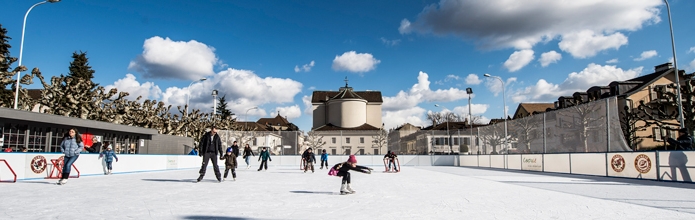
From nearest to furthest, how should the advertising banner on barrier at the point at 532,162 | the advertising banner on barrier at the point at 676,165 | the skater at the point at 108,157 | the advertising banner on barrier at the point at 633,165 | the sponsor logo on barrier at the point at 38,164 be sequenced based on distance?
1. the advertising banner on barrier at the point at 676,165
2. the sponsor logo on barrier at the point at 38,164
3. the advertising banner on barrier at the point at 633,165
4. the skater at the point at 108,157
5. the advertising banner on barrier at the point at 532,162

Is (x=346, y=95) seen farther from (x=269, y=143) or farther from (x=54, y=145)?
(x=54, y=145)

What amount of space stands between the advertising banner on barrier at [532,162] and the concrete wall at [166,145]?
983 inches

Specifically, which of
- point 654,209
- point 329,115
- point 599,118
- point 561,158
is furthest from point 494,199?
point 329,115

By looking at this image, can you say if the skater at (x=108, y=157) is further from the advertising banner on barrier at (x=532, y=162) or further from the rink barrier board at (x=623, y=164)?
the advertising banner on barrier at (x=532, y=162)

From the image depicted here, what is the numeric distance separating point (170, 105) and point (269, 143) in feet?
38.6

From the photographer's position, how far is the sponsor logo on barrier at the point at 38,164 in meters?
16.0

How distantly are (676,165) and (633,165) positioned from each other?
186 cm

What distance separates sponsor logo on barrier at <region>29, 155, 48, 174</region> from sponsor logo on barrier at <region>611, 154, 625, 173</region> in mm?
22504

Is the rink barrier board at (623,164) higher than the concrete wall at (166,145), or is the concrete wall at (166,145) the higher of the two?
the concrete wall at (166,145)

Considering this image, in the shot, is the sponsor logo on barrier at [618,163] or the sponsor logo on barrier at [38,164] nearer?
the sponsor logo on barrier at [38,164]

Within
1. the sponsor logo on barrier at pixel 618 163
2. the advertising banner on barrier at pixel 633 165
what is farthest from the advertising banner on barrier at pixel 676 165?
the sponsor logo on barrier at pixel 618 163

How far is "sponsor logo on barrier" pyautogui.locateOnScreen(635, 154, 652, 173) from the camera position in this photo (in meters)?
17.0

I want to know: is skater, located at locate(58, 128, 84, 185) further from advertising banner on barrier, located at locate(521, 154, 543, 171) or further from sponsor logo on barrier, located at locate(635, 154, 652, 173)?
advertising banner on barrier, located at locate(521, 154, 543, 171)

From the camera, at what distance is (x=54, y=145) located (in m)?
22.2
